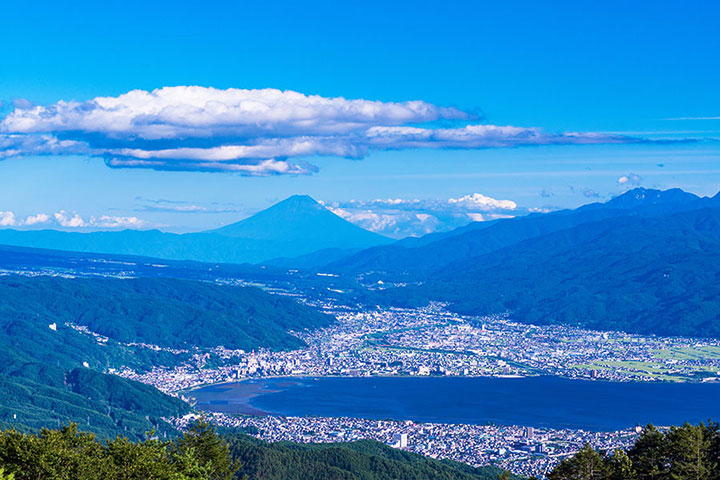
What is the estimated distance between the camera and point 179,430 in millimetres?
86000

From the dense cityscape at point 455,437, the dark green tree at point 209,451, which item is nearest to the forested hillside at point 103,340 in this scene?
the dense cityscape at point 455,437

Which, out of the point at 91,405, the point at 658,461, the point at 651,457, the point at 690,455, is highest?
the point at 690,455

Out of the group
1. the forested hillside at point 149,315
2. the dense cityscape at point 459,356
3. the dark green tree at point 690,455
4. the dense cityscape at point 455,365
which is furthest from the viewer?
the forested hillside at point 149,315

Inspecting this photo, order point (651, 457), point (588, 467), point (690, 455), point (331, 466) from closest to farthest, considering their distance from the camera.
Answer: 1. point (588, 467)
2. point (690, 455)
3. point (651, 457)
4. point (331, 466)

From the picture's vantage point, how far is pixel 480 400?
342ft

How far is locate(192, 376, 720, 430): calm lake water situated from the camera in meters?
93.8

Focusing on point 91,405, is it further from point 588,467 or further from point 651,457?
point 651,457

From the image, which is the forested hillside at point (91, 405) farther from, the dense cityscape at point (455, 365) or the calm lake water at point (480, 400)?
the calm lake water at point (480, 400)

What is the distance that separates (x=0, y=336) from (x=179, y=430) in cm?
5905

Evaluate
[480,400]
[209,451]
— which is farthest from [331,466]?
[480,400]

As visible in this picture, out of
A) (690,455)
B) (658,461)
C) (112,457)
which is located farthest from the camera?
(658,461)

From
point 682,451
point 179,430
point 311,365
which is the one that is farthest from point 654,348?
point 682,451

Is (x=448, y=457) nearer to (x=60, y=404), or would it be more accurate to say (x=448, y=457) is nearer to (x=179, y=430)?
(x=179, y=430)

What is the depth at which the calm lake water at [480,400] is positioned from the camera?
9381 centimetres
